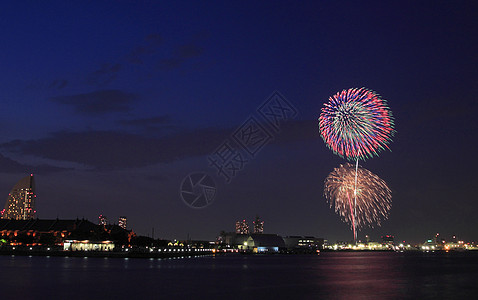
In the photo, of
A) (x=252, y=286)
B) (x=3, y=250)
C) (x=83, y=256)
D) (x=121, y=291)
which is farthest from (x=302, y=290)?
(x=3, y=250)

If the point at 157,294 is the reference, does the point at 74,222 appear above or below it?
above

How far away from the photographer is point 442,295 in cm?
4834

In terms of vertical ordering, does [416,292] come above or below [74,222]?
below

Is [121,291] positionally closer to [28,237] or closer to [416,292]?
[416,292]

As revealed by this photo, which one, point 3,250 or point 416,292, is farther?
point 3,250

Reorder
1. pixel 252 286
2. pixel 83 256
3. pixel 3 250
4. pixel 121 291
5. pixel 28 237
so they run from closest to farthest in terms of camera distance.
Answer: pixel 121 291, pixel 252 286, pixel 83 256, pixel 3 250, pixel 28 237

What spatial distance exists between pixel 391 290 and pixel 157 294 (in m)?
24.9

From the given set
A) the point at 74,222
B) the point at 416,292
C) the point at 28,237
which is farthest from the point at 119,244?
the point at 416,292

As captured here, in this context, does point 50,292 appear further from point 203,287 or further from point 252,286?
point 252,286

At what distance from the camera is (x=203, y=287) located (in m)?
53.4

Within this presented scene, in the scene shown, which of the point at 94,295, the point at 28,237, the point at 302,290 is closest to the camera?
the point at 94,295

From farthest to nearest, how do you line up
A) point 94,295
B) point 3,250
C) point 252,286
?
point 3,250 < point 252,286 < point 94,295

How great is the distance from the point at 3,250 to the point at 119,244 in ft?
122

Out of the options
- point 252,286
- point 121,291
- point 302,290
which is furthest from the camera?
point 252,286
